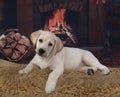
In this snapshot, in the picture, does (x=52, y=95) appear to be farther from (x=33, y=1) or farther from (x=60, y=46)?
(x=33, y=1)

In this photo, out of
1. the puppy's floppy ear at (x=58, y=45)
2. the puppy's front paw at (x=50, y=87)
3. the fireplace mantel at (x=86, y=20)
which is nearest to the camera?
the puppy's front paw at (x=50, y=87)

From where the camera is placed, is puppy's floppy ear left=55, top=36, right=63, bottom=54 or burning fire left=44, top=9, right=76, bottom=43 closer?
puppy's floppy ear left=55, top=36, right=63, bottom=54

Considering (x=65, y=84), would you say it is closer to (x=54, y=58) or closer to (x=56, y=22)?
(x=54, y=58)

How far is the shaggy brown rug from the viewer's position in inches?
105

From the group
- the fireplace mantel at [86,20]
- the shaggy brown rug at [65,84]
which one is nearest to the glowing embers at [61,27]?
the fireplace mantel at [86,20]

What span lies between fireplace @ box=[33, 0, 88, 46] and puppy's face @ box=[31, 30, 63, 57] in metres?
0.68

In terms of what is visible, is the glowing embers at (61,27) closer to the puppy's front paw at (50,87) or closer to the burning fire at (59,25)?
the burning fire at (59,25)

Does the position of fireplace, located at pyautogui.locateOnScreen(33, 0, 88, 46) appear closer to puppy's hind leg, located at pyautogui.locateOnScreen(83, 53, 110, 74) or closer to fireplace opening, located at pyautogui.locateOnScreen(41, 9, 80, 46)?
fireplace opening, located at pyautogui.locateOnScreen(41, 9, 80, 46)

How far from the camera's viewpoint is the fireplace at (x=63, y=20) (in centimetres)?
337

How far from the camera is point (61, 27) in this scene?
3404mm

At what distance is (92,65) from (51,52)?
0.37 m

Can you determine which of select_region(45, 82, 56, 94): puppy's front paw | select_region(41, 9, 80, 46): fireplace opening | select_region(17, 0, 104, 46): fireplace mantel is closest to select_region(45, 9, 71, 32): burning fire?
select_region(41, 9, 80, 46): fireplace opening

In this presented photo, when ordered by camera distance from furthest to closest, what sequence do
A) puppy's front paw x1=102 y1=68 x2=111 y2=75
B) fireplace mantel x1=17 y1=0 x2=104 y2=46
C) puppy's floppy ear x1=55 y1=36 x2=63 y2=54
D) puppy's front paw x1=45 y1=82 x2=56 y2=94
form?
fireplace mantel x1=17 y1=0 x2=104 y2=46
puppy's front paw x1=102 y1=68 x2=111 y2=75
puppy's floppy ear x1=55 y1=36 x2=63 y2=54
puppy's front paw x1=45 y1=82 x2=56 y2=94

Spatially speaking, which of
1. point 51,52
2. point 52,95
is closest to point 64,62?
point 51,52
